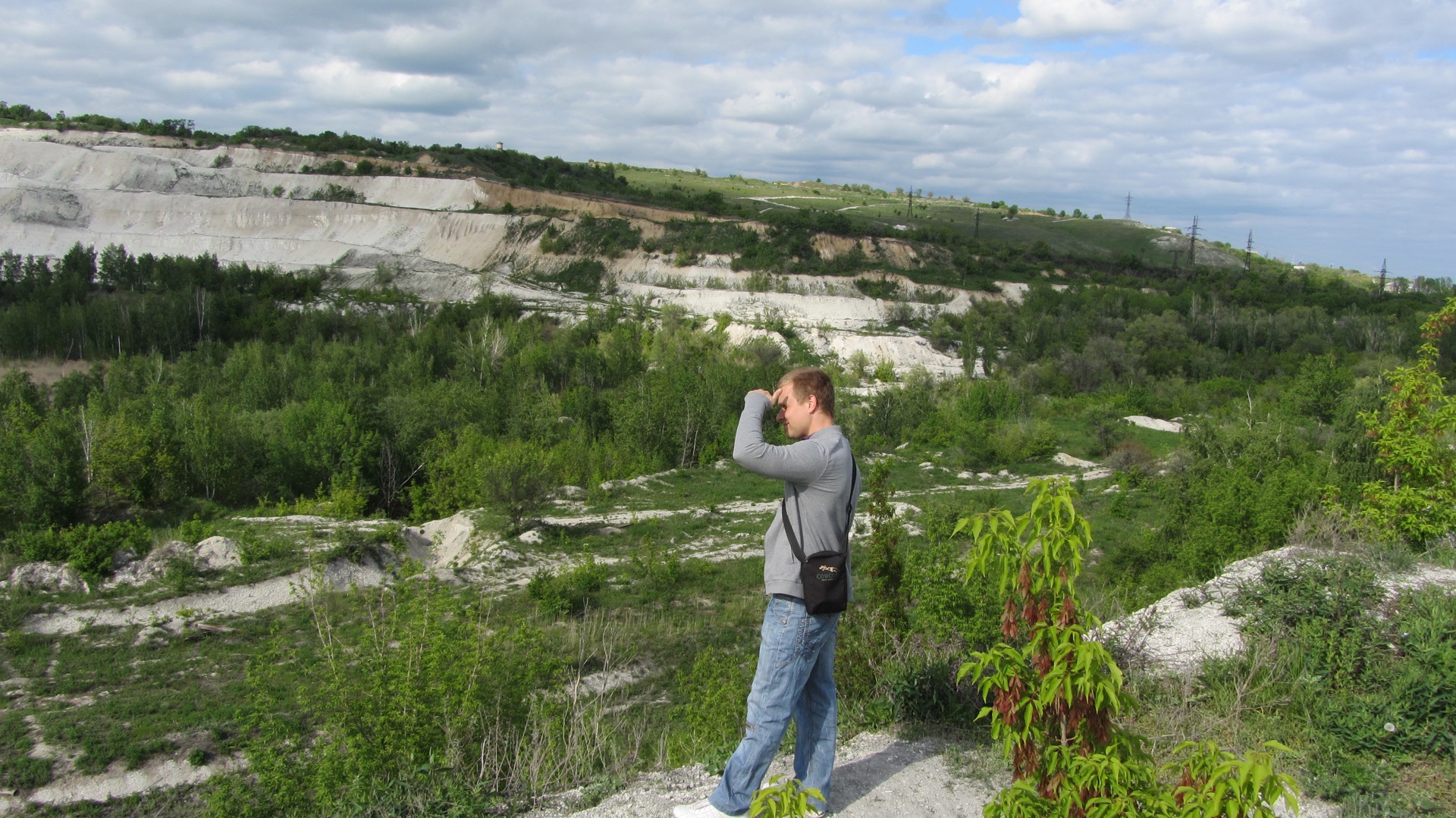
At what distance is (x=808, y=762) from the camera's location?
417 cm

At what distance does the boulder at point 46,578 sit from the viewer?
1444 centimetres

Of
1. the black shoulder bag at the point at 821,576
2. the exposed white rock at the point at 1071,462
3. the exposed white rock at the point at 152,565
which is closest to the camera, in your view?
the black shoulder bag at the point at 821,576

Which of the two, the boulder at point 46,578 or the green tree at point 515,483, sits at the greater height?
the green tree at point 515,483

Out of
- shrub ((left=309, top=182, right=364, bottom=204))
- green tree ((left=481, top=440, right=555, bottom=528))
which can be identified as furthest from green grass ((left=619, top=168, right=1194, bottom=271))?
green tree ((left=481, top=440, right=555, bottom=528))

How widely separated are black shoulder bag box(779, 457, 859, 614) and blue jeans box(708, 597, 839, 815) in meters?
0.08

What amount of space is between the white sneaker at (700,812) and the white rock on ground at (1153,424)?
32.8 meters

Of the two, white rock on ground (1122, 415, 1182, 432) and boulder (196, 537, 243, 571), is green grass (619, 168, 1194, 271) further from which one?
boulder (196, 537, 243, 571)

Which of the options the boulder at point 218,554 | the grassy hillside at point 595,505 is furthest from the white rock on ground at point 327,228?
the boulder at point 218,554

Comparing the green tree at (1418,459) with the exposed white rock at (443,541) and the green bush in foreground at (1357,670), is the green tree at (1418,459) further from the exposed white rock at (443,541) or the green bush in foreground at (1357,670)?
the exposed white rock at (443,541)

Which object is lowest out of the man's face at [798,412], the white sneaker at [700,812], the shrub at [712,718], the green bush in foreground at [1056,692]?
the shrub at [712,718]

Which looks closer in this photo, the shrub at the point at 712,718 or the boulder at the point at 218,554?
the shrub at the point at 712,718

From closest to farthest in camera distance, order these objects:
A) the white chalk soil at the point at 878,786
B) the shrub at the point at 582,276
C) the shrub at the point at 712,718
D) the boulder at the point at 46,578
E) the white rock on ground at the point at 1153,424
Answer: the white chalk soil at the point at 878,786
the shrub at the point at 712,718
the boulder at the point at 46,578
the white rock on ground at the point at 1153,424
the shrub at the point at 582,276

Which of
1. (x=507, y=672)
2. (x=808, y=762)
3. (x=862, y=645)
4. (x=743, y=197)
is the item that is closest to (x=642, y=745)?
(x=507, y=672)

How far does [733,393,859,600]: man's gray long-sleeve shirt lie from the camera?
3.76m
